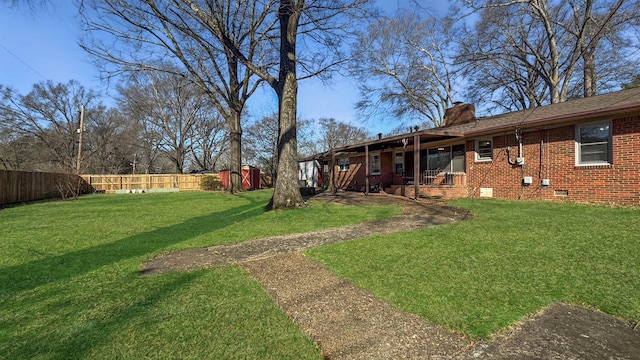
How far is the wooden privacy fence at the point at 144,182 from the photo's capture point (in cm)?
2577

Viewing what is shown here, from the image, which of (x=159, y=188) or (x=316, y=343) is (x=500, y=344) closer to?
(x=316, y=343)

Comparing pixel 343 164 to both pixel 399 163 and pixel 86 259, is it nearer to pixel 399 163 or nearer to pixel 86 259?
pixel 399 163

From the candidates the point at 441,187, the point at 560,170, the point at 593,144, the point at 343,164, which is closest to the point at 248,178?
the point at 343,164

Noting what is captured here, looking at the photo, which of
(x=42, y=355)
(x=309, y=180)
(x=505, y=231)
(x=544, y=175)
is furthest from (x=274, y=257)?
(x=309, y=180)

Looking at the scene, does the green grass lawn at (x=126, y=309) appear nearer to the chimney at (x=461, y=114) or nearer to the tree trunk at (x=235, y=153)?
the tree trunk at (x=235, y=153)

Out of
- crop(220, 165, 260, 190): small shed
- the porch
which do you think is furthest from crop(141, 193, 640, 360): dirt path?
crop(220, 165, 260, 190): small shed

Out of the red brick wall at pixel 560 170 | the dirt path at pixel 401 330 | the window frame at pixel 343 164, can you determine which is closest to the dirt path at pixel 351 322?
the dirt path at pixel 401 330

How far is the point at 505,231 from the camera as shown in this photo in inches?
224

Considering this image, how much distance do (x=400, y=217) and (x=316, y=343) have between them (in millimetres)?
6102

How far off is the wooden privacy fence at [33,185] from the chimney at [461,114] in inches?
864

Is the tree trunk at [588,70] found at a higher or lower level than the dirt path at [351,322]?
higher

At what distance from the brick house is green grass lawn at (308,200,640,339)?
3124 mm

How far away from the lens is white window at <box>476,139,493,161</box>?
38.8ft

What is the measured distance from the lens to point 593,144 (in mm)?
9125
